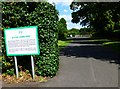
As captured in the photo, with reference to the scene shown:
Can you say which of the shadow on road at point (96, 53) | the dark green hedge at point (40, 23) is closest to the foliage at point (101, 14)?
the shadow on road at point (96, 53)

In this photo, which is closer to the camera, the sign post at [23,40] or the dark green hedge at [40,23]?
the sign post at [23,40]

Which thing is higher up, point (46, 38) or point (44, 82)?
point (46, 38)

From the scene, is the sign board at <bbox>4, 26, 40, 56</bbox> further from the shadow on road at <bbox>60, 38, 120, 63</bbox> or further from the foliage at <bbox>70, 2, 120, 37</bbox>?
the foliage at <bbox>70, 2, 120, 37</bbox>

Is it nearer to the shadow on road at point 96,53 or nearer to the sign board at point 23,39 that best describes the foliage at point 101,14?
the shadow on road at point 96,53

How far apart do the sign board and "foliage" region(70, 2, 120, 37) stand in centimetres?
1278

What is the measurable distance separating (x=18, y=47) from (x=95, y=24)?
179ft

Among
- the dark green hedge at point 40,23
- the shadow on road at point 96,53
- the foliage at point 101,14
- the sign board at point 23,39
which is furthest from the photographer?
the foliage at point 101,14

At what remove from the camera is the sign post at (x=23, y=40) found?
33.3ft

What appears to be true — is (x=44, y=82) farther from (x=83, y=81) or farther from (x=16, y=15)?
(x=16, y=15)

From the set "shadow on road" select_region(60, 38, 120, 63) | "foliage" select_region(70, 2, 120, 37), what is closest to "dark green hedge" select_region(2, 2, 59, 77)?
"shadow on road" select_region(60, 38, 120, 63)

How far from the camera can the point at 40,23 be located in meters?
10.5

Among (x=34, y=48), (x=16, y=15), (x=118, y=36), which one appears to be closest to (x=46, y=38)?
(x=34, y=48)

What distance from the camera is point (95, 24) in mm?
63531

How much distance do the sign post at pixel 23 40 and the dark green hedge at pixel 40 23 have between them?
442 millimetres
